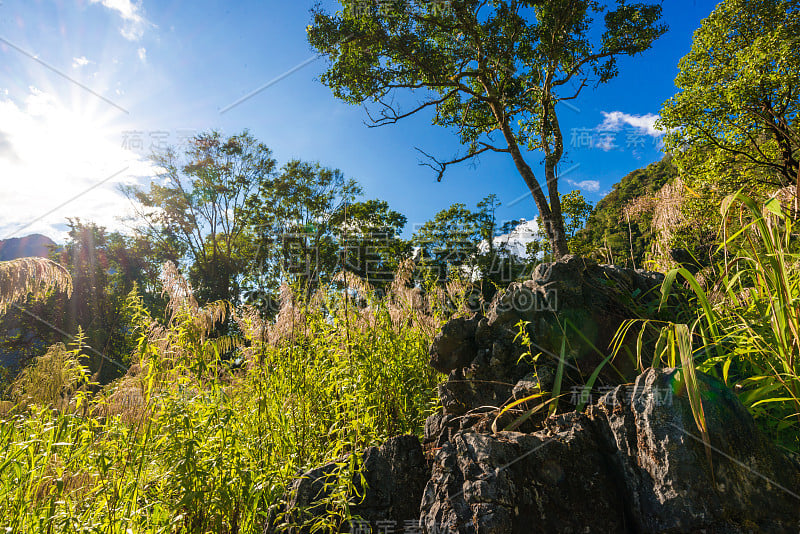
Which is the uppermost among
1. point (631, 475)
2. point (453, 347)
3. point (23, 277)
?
point (23, 277)

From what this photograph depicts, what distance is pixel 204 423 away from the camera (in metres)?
2.29

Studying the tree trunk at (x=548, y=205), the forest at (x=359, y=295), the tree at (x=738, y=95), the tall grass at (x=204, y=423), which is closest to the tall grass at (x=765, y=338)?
the forest at (x=359, y=295)

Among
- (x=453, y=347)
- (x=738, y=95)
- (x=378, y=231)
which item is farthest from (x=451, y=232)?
(x=453, y=347)

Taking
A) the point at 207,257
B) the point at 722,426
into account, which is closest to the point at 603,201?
the point at 207,257

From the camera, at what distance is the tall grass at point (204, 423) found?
2.05 m

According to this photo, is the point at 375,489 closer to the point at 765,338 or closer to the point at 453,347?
the point at 453,347

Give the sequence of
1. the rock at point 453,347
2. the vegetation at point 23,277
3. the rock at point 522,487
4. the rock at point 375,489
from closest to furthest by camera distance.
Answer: the rock at point 522,487, the rock at point 375,489, the vegetation at point 23,277, the rock at point 453,347

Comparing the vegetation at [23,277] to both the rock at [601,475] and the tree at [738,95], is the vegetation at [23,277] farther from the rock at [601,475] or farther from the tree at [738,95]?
the tree at [738,95]

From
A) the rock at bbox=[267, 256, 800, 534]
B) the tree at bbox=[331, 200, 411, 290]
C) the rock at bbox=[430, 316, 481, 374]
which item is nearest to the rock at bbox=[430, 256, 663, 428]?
the rock at bbox=[430, 316, 481, 374]

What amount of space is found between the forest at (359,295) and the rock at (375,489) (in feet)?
0.17

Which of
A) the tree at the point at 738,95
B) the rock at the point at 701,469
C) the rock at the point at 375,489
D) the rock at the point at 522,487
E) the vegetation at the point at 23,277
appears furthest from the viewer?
the tree at the point at 738,95

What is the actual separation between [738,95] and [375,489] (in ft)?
55.7

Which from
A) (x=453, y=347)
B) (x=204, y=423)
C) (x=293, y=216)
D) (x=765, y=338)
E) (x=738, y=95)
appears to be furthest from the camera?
(x=293, y=216)

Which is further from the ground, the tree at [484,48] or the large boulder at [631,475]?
the tree at [484,48]
